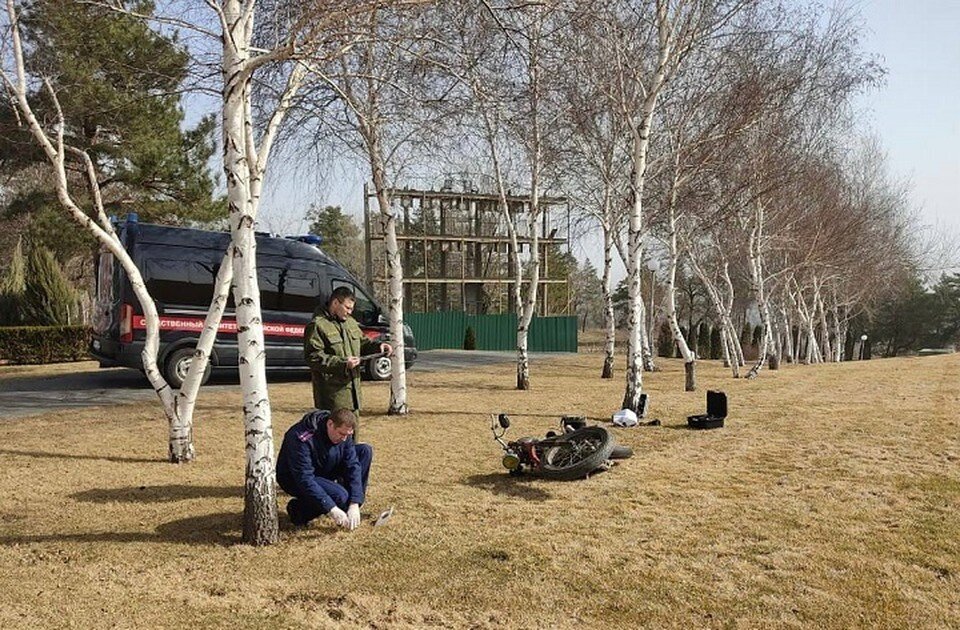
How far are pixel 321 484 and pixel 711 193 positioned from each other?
14472mm

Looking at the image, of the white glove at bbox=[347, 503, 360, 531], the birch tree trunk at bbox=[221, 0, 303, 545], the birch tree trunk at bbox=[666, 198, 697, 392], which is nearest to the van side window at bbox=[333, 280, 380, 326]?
the birch tree trunk at bbox=[666, 198, 697, 392]

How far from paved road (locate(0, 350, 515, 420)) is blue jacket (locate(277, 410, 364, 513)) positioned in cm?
721

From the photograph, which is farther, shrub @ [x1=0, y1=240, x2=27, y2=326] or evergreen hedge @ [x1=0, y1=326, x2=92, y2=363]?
shrub @ [x1=0, y1=240, x2=27, y2=326]

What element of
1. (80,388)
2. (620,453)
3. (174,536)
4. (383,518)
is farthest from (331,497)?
(80,388)

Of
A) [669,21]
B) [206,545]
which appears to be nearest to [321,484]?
[206,545]

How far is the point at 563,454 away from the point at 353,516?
8.68 ft

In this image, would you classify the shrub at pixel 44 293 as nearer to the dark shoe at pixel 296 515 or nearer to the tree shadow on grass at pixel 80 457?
the tree shadow on grass at pixel 80 457

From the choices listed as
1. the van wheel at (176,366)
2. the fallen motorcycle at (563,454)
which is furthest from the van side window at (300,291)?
the fallen motorcycle at (563,454)

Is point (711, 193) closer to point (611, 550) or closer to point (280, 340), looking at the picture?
point (280, 340)

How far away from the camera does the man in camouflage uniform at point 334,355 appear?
239 inches

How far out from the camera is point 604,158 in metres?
16.7

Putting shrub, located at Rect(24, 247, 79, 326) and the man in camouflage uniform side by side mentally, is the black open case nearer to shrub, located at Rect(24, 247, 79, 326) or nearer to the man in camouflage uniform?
the man in camouflage uniform

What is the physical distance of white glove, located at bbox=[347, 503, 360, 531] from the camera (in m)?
4.95

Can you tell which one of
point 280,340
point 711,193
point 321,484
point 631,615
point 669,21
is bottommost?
point 631,615
